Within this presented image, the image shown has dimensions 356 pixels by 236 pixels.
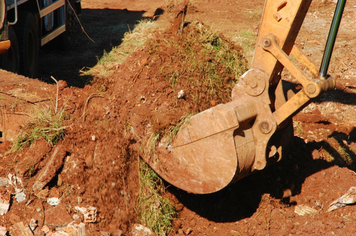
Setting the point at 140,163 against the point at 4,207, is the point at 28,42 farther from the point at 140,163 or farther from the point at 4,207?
the point at 4,207

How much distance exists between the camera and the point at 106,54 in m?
9.42

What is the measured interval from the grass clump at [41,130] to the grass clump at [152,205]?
2.88 feet

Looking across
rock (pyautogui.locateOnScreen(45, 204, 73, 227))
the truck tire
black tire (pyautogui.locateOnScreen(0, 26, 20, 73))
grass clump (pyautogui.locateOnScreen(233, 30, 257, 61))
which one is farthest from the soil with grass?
grass clump (pyautogui.locateOnScreen(233, 30, 257, 61))

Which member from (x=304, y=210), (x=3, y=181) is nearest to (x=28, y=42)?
(x=3, y=181)

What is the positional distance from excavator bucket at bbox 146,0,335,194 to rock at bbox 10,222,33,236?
1392 mm

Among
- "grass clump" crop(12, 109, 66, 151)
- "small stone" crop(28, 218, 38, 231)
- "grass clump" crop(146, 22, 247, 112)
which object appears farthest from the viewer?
"grass clump" crop(146, 22, 247, 112)

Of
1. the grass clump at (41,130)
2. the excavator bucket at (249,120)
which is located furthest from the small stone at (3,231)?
the excavator bucket at (249,120)

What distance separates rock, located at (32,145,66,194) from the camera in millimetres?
4199

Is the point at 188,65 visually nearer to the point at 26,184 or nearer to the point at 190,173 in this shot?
the point at 190,173

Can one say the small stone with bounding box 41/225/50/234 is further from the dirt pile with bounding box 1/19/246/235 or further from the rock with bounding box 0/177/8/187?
the rock with bounding box 0/177/8/187

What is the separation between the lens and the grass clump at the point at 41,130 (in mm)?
4332

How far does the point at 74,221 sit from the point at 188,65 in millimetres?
1942

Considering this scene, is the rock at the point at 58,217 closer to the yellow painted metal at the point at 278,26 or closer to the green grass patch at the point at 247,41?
the yellow painted metal at the point at 278,26

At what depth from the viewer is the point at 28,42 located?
816cm
